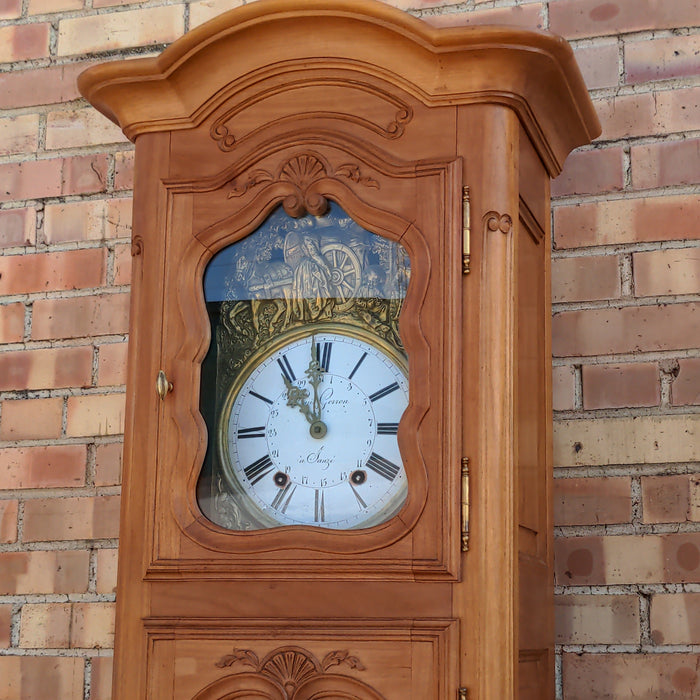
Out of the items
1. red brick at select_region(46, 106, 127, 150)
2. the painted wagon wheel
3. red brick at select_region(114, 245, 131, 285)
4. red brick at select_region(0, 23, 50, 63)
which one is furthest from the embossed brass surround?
red brick at select_region(0, 23, 50, 63)

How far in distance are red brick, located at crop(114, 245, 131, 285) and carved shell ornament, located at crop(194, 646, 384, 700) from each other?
769 millimetres

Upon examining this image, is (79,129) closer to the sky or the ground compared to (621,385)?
closer to the sky

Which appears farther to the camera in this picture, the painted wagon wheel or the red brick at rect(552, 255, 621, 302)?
the red brick at rect(552, 255, 621, 302)

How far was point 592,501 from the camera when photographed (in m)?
1.66

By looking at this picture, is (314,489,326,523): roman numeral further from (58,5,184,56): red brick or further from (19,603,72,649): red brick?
(58,5,184,56): red brick

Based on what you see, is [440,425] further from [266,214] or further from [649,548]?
[649,548]

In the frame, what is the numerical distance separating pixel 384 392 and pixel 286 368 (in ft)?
0.41

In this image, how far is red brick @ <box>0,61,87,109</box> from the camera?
2016 millimetres

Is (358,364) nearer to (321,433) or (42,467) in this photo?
(321,433)

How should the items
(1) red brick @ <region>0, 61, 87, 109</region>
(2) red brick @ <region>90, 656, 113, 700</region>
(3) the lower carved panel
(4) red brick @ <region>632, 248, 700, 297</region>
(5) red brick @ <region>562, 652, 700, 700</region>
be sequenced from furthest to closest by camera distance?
(1) red brick @ <region>0, 61, 87, 109</region>, (2) red brick @ <region>90, 656, 113, 700</region>, (4) red brick @ <region>632, 248, 700, 297</region>, (5) red brick @ <region>562, 652, 700, 700</region>, (3) the lower carved panel

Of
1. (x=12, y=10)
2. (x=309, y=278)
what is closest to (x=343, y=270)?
(x=309, y=278)

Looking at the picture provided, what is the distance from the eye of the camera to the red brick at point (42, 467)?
1.89m

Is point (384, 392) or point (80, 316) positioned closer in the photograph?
point (384, 392)

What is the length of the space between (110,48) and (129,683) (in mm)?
1093
